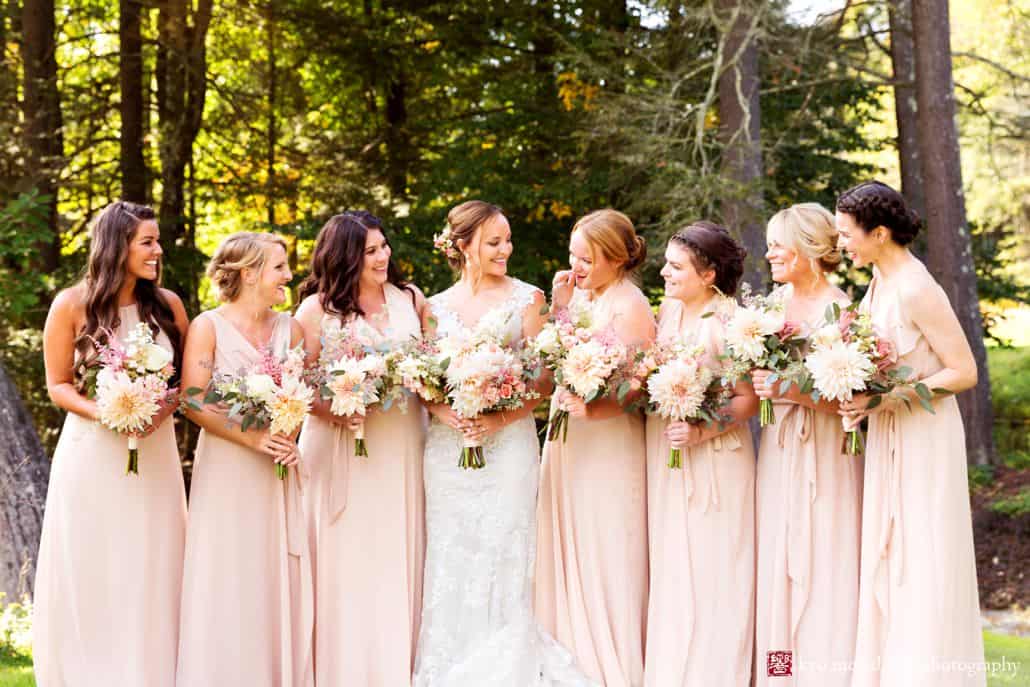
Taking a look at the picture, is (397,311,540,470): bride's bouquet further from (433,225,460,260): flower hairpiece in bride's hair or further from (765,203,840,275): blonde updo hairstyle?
(765,203,840,275): blonde updo hairstyle

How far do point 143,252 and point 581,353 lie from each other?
2.42 meters

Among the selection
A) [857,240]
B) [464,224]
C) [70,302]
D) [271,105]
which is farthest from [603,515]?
[271,105]

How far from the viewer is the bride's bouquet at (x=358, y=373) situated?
594cm

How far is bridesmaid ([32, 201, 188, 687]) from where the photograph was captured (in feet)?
19.3

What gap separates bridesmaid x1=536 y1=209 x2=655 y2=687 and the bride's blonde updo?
536mm

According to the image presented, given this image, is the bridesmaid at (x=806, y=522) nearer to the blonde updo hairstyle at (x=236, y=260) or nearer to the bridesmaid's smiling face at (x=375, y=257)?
the bridesmaid's smiling face at (x=375, y=257)

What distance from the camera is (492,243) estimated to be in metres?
6.50

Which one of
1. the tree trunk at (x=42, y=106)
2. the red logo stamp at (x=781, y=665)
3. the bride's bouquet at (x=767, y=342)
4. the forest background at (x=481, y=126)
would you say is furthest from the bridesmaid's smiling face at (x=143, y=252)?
the tree trunk at (x=42, y=106)

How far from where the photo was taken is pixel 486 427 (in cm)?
625

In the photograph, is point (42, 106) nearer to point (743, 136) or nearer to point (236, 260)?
point (743, 136)

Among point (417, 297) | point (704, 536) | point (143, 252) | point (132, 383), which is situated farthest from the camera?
point (417, 297)

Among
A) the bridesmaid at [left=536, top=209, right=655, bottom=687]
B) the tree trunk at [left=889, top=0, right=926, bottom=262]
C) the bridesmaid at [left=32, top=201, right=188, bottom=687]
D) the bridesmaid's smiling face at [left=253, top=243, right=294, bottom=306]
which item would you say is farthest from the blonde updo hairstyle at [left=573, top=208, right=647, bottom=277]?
the tree trunk at [left=889, top=0, right=926, bottom=262]

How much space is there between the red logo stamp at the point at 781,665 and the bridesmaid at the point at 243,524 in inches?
100

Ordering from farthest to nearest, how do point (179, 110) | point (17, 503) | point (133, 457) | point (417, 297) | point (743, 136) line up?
point (179, 110), point (743, 136), point (17, 503), point (417, 297), point (133, 457)
